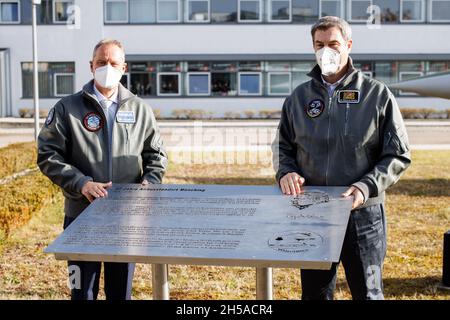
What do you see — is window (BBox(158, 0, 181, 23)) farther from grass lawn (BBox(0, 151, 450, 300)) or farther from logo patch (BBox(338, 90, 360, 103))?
logo patch (BBox(338, 90, 360, 103))

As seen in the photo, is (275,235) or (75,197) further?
(75,197)

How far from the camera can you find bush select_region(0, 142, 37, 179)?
10599mm

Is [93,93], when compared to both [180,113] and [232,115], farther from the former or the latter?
[232,115]

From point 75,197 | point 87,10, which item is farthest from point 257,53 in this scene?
point 75,197

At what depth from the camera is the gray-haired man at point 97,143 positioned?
3709mm

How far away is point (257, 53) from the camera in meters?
30.0

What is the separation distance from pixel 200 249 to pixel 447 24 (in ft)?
96.3

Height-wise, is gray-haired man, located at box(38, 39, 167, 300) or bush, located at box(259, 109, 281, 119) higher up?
gray-haired man, located at box(38, 39, 167, 300)

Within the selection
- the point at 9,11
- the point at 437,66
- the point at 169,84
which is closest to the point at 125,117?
the point at 169,84

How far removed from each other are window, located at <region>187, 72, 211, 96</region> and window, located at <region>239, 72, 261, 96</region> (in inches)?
57.3

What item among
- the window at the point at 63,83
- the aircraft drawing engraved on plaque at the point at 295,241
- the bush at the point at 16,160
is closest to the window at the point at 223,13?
the window at the point at 63,83

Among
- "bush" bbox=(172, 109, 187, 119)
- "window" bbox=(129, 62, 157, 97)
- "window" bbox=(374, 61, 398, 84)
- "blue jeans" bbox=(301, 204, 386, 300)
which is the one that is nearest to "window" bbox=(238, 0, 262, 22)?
"window" bbox=(129, 62, 157, 97)

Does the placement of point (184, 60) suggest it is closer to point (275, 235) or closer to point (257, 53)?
point (257, 53)

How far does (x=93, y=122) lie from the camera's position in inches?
147
